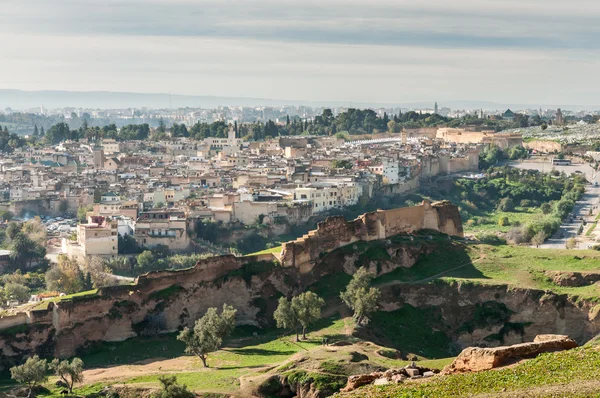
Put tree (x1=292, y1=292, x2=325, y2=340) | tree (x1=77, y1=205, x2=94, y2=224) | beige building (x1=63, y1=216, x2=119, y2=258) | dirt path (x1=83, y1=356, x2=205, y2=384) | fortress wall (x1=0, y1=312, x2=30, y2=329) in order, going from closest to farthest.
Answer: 1. dirt path (x1=83, y1=356, x2=205, y2=384)
2. fortress wall (x1=0, y1=312, x2=30, y2=329)
3. tree (x1=292, y1=292, x2=325, y2=340)
4. beige building (x1=63, y1=216, x2=119, y2=258)
5. tree (x1=77, y1=205, x2=94, y2=224)

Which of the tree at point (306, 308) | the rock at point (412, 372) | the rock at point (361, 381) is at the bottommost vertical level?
the tree at point (306, 308)

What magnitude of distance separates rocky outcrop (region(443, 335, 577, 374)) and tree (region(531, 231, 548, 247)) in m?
34.3

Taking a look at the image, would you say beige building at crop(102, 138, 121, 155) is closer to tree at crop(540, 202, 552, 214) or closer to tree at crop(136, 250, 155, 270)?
tree at crop(540, 202, 552, 214)

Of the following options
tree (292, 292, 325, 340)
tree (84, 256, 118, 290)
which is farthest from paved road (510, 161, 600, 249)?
tree (292, 292, 325, 340)

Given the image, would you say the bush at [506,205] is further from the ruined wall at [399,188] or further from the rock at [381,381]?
the rock at [381,381]

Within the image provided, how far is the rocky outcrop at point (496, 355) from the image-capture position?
22578mm

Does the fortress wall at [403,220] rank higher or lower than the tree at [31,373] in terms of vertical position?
higher

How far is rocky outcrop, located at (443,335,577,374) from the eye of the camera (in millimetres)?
22578

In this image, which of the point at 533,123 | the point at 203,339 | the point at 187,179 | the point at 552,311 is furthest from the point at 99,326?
the point at 533,123

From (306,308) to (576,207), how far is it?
43.3 metres

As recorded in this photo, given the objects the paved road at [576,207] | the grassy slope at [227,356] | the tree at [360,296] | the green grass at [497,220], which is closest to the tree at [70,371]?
the grassy slope at [227,356]

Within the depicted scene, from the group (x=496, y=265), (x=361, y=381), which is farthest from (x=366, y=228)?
(x=361, y=381)

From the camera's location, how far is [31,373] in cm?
3055

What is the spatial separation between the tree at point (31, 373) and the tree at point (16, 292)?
13111 mm
